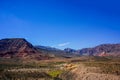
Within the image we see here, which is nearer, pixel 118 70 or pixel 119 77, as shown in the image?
pixel 119 77

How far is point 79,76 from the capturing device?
62094 millimetres

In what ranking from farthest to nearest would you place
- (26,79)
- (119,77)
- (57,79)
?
(57,79)
(26,79)
(119,77)

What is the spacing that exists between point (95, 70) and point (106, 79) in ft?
29.8

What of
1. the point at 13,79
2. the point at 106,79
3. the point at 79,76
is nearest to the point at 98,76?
the point at 106,79

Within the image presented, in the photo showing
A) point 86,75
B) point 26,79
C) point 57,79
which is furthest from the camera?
point 57,79

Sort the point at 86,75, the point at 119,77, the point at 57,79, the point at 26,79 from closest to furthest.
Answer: the point at 119,77 → the point at 86,75 → the point at 26,79 → the point at 57,79

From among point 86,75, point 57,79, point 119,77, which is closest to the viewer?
point 119,77

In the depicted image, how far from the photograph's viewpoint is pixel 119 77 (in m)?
52.6

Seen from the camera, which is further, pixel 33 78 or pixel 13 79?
pixel 33 78

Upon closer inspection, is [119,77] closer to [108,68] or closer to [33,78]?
[108,68]

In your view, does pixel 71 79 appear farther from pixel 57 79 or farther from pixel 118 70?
pixel 118 70

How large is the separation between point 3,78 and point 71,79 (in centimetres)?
1707

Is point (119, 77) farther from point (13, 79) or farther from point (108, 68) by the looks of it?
point (13, 79)

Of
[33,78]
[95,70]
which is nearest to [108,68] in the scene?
[95,70]
